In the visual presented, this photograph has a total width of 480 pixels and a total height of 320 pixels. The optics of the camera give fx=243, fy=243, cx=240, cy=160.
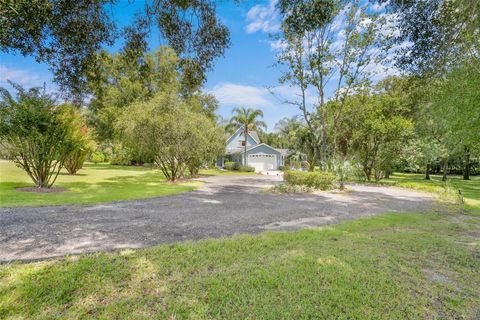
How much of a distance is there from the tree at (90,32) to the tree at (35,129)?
7.07 meters

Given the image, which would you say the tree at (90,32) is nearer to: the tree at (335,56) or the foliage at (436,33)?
the foliage at (436,33)

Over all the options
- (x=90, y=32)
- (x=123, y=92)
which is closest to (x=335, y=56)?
(x=90, y=32)

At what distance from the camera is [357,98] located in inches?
687

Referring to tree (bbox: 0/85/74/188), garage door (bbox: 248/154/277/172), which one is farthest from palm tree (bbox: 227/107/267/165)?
tree (bbox: 0/85/74/188)

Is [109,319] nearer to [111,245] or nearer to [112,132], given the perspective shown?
[111,245]

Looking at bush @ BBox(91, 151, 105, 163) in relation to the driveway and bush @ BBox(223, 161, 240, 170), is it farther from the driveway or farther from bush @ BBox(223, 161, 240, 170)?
the driveway

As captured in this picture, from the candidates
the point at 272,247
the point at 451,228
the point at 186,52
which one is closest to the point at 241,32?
the point at 186,52

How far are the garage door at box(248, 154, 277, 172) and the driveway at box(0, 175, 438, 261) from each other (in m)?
25.0

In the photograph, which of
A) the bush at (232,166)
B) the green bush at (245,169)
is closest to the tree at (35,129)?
the green bush at (245,169)

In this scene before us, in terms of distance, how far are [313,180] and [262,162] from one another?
71.2 ft

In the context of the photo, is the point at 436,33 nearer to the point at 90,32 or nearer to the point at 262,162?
the point at 90,32

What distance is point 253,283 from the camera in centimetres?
311

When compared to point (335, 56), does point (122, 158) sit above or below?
below

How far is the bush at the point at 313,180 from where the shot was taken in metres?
13.8
